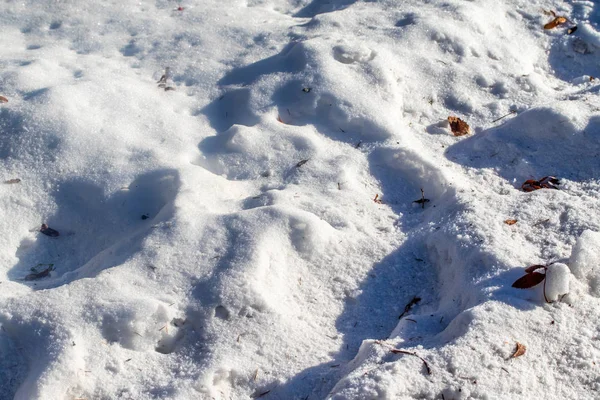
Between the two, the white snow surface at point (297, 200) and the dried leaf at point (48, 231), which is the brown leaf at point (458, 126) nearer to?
the white snow surface at point (297, 200)

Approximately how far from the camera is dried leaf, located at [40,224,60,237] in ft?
9.77

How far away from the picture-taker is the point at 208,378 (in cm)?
226

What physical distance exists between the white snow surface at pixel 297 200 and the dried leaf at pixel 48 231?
22 millimetres

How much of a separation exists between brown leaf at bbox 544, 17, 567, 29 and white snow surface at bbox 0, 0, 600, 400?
3.2 inches

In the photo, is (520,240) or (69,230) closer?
(520,240)

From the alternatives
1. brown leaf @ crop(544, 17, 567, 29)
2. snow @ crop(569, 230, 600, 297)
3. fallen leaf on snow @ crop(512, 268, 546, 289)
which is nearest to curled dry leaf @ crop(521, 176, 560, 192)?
snow @ crop(569, 230, 600, 297)

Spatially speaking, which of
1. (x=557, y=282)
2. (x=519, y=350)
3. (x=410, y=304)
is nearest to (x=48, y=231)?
(x=410, y=304)

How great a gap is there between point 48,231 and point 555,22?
3.62m

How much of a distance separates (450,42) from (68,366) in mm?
3030

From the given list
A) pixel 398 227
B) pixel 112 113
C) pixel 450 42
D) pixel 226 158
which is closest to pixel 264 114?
pixel 226 158

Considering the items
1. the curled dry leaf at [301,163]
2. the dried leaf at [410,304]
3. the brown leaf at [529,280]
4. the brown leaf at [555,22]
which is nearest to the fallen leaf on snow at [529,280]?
the brown leaf at [529,280]

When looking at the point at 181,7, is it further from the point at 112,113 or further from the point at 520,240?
the point at 520,240

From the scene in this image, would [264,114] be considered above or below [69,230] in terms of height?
above

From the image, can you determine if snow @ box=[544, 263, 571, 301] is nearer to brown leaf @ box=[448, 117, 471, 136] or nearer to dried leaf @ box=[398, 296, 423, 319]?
dried leaf @ box=[398, 296, 423, 319]
